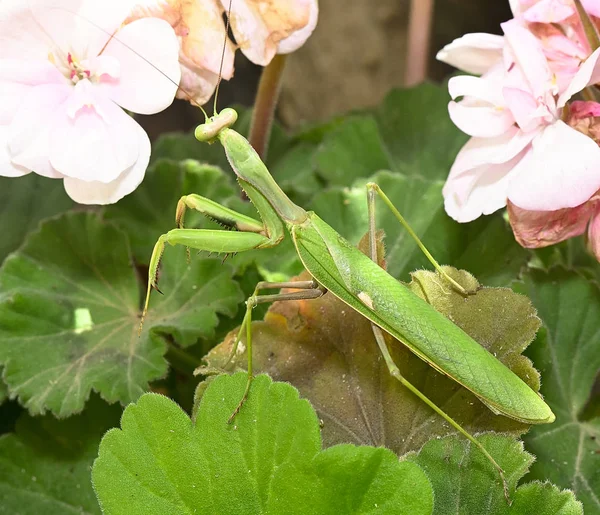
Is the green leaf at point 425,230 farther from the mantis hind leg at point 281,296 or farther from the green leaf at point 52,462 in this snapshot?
the green leaf at point 52,462

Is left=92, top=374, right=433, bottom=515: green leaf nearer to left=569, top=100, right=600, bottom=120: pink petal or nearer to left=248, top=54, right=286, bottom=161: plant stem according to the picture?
left=569, top=100, right=600, bottom=120: pink petal

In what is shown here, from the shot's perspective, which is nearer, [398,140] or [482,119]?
[482,119]

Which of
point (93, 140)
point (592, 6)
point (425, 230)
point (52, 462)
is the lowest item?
point (52, 462)

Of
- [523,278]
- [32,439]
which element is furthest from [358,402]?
[32,439]

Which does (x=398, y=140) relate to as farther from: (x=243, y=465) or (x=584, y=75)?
(x=243, y=465)

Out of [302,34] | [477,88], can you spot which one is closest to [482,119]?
[477,88]

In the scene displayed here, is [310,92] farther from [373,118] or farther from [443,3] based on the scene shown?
[373,118]
